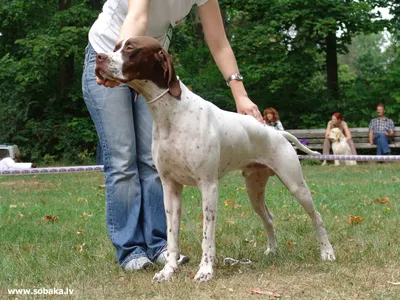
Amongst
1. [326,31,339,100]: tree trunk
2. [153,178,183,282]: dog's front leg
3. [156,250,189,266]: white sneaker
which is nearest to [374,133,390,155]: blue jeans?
[326,31,339,100]: tree trunk

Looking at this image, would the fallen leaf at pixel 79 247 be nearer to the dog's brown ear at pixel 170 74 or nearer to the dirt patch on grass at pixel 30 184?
the dog's brown ear at pixel 170 74

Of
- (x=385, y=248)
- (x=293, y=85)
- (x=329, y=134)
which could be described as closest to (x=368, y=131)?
(x=329, y=134)

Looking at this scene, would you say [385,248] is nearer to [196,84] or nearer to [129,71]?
[129,71]

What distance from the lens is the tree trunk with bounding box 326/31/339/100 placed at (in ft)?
68.3

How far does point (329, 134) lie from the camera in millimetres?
17469

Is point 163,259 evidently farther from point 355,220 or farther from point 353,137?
point 353,137

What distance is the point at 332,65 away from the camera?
21.0 metres

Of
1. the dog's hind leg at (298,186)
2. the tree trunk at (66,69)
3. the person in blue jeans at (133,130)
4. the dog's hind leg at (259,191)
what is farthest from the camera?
the tree trunk at (66,69)

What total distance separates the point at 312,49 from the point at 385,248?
16429 millimetres

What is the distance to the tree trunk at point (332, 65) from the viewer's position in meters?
20.8

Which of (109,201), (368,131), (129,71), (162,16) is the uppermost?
(162,16)

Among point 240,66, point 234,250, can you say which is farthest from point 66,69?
point 234,250

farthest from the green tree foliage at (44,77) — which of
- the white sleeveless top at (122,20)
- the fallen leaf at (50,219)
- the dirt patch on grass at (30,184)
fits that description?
the white sleeveless top at (122,20)

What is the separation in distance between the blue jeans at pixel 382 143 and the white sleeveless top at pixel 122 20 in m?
13.8
